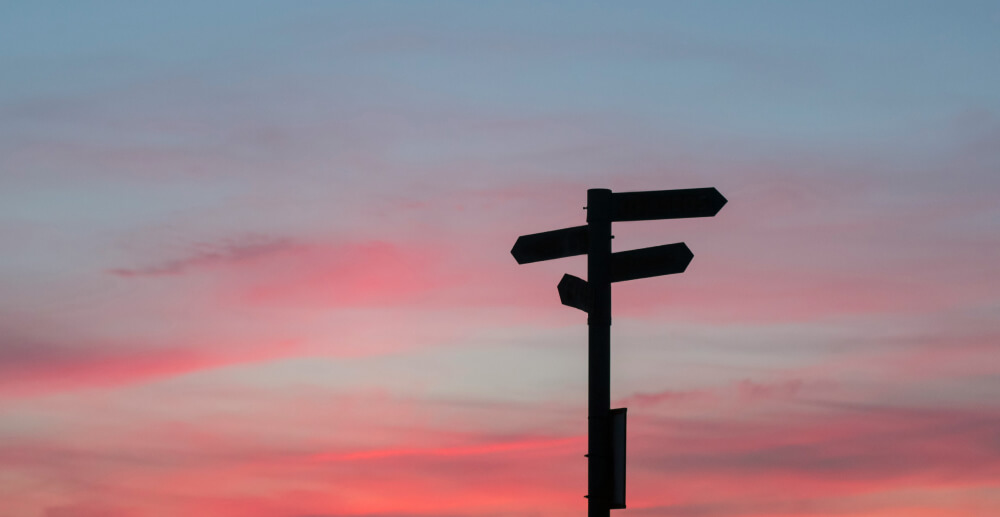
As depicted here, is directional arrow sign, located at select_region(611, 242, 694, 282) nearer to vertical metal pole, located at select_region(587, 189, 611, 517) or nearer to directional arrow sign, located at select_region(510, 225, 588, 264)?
vertical metal pole, located at select_region(587, 189, 611, 517)

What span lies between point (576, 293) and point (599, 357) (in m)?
0.63

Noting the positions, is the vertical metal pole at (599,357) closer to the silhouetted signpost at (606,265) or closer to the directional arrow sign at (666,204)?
the silhouetted signpost at (606,265)

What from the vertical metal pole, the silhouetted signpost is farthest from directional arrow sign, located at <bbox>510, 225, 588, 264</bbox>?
the vertical metal pole

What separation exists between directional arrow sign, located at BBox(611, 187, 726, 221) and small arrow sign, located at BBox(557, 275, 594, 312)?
69 cm

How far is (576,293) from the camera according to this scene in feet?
42.1

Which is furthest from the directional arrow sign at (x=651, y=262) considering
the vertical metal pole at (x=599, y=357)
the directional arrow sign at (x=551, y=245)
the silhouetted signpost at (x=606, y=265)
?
the directional arrow sign at (x=551, y=245)

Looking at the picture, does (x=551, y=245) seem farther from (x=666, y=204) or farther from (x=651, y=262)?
(x=666, y=204)

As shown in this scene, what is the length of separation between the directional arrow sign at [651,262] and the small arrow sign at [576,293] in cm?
29

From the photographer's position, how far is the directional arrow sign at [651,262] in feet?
42.0

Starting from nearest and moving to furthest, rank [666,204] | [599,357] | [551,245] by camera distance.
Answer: [599,357] < [666,204] < [551,245]

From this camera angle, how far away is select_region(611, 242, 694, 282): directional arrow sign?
42.0ft

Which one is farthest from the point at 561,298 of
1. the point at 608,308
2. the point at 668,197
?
the point at 668,197

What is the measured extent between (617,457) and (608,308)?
1.39m

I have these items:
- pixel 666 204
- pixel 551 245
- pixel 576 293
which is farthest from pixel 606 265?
pixel 666 204
